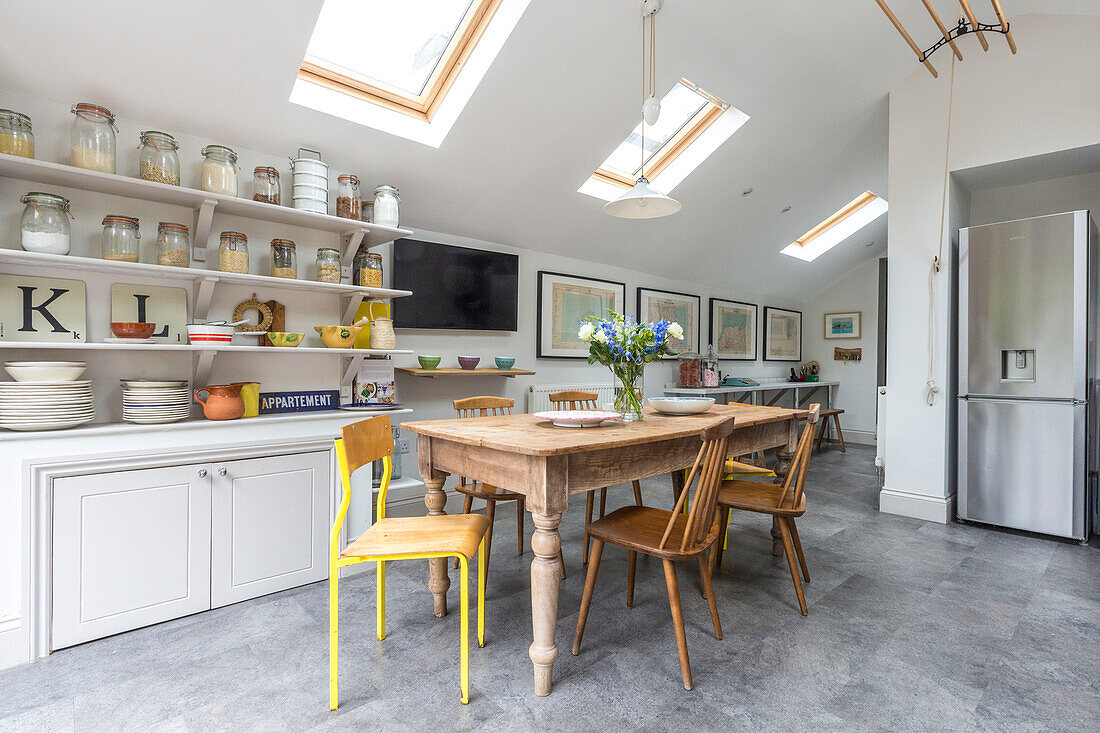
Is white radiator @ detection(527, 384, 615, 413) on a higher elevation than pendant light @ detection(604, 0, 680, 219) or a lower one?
lower

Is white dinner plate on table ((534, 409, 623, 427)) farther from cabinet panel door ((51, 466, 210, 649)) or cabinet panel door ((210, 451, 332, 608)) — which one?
cabinet panel door ((51, 466, 210, 649))

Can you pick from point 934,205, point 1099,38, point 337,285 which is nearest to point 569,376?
point 337,285

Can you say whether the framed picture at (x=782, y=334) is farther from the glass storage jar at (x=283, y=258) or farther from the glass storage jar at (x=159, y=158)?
the glass storage jar at (x=159, y=158)

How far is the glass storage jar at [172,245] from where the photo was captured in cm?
232

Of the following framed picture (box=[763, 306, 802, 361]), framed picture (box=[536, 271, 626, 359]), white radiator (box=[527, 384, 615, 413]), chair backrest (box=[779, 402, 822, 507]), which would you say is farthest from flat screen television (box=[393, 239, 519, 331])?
framed picture (box=[763, 306, 802, 361])

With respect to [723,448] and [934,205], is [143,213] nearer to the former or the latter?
[723,448]

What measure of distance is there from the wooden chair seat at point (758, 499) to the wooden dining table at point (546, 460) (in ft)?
0.70

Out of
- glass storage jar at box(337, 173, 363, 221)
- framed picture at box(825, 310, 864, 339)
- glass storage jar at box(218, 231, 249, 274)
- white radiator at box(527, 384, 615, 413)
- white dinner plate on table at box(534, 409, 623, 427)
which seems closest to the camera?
white dinner plate on table at box(534, 409, 623, 427)

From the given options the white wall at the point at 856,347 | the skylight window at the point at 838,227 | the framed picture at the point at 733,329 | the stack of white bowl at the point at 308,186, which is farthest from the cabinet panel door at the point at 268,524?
the white wall at the point at 856,347

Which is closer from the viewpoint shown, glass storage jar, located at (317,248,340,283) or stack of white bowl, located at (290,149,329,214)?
stack of white bowl, located at (290,149,329,214)

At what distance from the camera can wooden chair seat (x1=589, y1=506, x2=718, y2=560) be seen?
179 centimetres

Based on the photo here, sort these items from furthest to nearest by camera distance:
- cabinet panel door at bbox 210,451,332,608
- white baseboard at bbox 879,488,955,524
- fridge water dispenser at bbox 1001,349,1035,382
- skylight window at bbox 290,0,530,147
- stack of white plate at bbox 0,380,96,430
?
white baseboard at bbox 879,488,955,524
fridge water dispenser at bbox 1001,349,1035,382
skylight window at bbox 290,0,530,147
cabinet panel door at bbox 210,451,332,608
stack of white plate at bbox 0,380,96,430

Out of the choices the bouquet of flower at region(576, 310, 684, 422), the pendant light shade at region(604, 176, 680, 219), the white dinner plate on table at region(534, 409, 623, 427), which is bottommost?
the white dinner plate on table at region(534, 409, 623, 427)

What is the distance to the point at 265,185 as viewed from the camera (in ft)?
8.44
